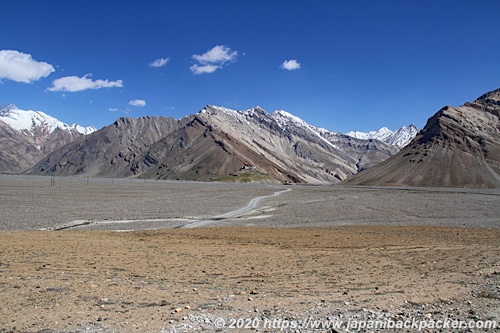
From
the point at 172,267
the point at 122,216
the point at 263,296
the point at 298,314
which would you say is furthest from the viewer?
the point at 122,216

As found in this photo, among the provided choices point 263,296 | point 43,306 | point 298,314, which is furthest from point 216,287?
point 43,306

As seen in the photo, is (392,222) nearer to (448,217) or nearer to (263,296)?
(448,217)

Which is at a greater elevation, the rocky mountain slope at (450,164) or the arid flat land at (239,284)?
the rocky mountain slope at (450,164)

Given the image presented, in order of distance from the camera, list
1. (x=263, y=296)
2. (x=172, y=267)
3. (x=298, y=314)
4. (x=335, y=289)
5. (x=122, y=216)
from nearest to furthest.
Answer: (x=298, y=314) → (x=263, y=296) → (x=335, y=289) → (x=172, y=267) → (x=122, y=216)

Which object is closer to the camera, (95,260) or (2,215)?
(95,260)

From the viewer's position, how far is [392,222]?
36344 mm

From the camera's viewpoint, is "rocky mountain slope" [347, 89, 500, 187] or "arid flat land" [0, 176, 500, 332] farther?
"rocky mountain slope" [347, 89, 500, 187]

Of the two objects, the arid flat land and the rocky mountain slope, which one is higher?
the rocky mountain slope

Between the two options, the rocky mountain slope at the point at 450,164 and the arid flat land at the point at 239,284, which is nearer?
the arid flat land at the point at 239,284

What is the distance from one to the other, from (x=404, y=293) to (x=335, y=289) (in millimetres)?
1768

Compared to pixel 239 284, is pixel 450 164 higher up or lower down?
higher up

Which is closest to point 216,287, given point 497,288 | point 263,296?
point 263,296

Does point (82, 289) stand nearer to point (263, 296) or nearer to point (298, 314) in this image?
point (263, 296)

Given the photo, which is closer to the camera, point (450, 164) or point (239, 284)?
point (239, 284)
